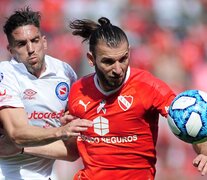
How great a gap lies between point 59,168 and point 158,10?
3.68 m

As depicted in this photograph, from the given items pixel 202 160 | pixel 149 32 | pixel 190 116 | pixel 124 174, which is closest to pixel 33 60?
pixel 124 174

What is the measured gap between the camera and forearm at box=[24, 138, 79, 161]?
249 inches

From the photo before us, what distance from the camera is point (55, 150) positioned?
6.32 metres

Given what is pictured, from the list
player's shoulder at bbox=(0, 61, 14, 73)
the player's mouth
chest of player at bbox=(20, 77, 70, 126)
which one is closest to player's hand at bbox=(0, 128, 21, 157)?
chest of player at bbox=(20, 77, 70, 126)

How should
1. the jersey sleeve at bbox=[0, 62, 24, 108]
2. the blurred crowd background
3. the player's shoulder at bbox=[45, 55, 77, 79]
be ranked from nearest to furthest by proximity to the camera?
the jersey sleeve at bbox=[0, 62, 24, 108] < the player's shoulder at bbox=[45, 55, 77, 79] < the blurred crowd background

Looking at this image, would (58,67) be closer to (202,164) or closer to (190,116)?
(190,116)

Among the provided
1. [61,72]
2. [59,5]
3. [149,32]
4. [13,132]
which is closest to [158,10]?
[149,32]

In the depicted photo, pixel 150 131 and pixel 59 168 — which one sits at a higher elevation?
pixel 150 131

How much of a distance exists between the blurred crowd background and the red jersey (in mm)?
5156

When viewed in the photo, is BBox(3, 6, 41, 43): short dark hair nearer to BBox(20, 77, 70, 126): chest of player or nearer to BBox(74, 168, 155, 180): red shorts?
BBox(20, 77, 70, 126): chest of player

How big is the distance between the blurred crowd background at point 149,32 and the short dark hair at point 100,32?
498 centimetres

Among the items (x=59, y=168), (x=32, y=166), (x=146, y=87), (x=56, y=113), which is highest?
(x=146, y=87)

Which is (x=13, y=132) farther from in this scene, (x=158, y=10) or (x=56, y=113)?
(x=158, y=10)

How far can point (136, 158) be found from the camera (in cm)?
577
